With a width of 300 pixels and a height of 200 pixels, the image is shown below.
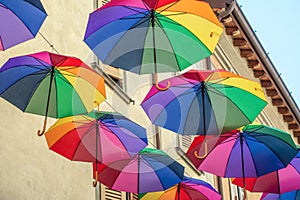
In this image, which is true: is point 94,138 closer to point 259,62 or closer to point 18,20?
point 18,20

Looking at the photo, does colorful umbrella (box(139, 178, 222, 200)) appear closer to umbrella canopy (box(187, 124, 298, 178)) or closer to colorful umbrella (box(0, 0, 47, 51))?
umbrella canopy (box(187, 124, 298, 178))

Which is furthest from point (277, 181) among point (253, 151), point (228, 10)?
point (228, 10)

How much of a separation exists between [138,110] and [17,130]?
4326 millimetres

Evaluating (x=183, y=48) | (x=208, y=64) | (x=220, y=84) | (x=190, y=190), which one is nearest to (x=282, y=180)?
(x=190, y=190)

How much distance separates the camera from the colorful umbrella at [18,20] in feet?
32.4

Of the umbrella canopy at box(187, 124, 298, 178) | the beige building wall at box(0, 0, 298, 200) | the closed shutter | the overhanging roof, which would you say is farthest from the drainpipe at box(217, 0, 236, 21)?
the umbrella canopy at box(187, 124, 298, 178)

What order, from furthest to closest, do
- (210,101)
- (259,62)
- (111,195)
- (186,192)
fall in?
1. (259,62)
2. (111,195)
3. (186,192)
4. (210,101)

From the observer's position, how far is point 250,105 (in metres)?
12.0

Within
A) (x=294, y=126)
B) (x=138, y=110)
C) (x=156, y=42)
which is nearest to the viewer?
(x=156, y=42)

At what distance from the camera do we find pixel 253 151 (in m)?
12.9

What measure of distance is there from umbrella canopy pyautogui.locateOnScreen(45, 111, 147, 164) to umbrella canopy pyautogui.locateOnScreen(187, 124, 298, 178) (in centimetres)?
133

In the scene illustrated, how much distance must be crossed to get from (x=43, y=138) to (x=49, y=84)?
1524 millimetres

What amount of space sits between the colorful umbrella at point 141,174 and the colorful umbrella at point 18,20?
9.11 feet

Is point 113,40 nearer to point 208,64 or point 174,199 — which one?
point 174,199
